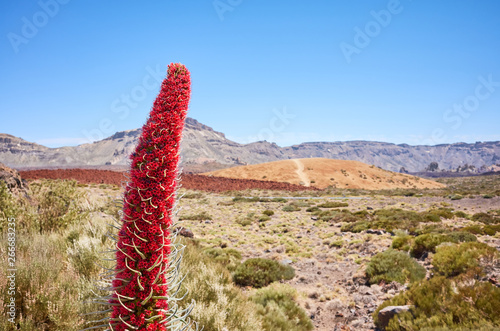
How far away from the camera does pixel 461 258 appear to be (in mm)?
8086

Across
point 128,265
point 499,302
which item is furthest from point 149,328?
point 499,302

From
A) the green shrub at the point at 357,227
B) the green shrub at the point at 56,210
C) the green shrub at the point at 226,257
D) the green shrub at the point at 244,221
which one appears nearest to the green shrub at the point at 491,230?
the green shrub at the point at 357,227

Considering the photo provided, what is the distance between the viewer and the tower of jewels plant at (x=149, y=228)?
5.49ft

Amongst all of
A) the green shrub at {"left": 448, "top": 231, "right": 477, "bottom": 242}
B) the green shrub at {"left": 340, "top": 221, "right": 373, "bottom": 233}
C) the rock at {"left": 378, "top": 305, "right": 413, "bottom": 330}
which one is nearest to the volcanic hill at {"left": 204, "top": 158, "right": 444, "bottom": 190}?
the green shrub at {"left": 340, "top": 221, "right": 373, "bottom": 233}

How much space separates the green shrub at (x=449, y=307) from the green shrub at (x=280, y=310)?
1949mm

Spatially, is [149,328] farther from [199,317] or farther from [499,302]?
[499,302]

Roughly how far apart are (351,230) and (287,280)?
8.69 meters

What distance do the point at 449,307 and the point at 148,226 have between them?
692cm

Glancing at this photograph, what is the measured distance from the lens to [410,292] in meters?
7.27

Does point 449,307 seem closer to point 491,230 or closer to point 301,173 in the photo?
point 491,230

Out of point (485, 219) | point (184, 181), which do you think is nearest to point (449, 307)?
point (485, 219)

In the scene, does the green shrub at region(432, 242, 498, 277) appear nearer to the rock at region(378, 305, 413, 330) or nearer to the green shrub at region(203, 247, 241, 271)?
the rock at region(378, 305, 413, 330)

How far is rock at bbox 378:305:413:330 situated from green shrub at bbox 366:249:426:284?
2385 millimetres

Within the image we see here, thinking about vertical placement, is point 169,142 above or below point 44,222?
above
